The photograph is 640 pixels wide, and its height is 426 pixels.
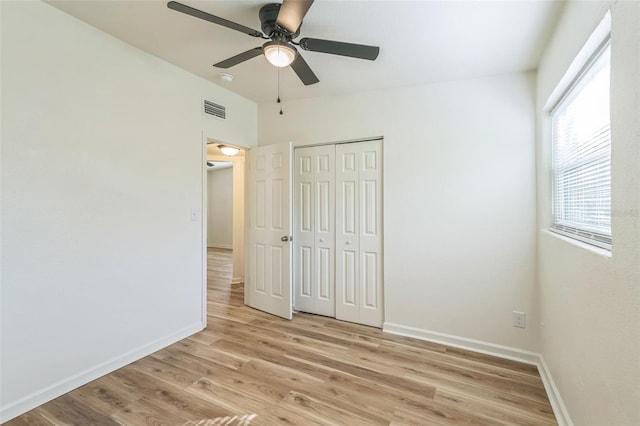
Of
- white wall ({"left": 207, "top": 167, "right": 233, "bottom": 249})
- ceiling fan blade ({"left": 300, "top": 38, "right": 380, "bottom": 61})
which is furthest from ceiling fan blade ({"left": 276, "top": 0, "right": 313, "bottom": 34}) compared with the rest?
white wall ({"left": 207, "top": 167, "right": 233, "bottom": 249})

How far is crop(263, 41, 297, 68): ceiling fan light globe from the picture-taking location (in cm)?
179

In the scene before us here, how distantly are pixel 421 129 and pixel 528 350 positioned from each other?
216 cm

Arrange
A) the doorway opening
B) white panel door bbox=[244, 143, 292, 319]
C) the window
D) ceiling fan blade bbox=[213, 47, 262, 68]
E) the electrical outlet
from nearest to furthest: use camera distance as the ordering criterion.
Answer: the window
ceiling fan blade bbox=[213, 47, 262, 68]
the electrical outlet
white panel door bbox=[244, 143, 292, 319]
the doorway opening

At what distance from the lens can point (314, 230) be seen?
3395mm

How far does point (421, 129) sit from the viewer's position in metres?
2.77

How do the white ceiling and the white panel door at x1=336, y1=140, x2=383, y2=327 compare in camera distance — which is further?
the white panel door at x1=336, y1=140, x2=383, y2=327

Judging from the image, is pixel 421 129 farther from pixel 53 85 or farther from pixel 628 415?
pixel 53 85

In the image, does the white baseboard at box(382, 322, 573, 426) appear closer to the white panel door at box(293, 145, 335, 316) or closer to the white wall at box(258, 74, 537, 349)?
the white wall at box(258, 74, 537, 349)

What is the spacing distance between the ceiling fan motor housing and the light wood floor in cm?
237

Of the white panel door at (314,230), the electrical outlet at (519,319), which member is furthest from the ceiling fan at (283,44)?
the electrical outlet at (519,319)

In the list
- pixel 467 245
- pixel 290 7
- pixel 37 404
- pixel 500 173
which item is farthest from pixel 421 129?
pixel 37 404

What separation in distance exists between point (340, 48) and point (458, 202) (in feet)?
5.64

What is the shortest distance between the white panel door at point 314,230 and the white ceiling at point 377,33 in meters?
0.96

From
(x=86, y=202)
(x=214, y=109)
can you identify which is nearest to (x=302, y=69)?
(x=214, y=109)
